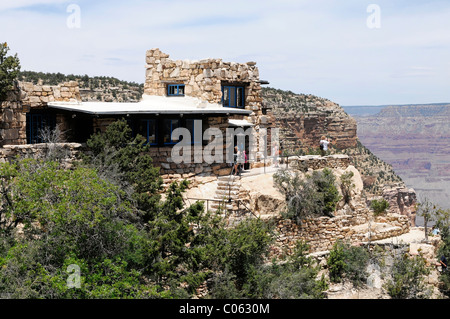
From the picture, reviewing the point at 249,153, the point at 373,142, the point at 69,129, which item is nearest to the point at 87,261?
the point at 69,129

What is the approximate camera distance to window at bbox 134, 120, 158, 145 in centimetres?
2273

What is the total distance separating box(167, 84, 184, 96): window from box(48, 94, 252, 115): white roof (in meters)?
0.37

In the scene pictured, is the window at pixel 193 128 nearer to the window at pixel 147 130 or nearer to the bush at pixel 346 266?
the window at pixel 147 130

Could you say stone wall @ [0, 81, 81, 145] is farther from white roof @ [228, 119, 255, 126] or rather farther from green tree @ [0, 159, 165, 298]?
white roof @ [228, 119, 255, 126]

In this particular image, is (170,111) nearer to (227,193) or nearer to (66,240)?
(227,193)

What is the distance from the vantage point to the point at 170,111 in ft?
72.1

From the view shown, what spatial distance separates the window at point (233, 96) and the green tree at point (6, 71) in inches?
415

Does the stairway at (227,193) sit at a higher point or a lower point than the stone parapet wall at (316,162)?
lower

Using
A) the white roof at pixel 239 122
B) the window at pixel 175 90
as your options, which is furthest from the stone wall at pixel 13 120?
the white roof at pixel 239 122

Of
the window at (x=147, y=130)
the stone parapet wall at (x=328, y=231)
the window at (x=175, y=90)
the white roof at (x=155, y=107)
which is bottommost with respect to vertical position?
the stone parapet wall at (x=328, y=231)

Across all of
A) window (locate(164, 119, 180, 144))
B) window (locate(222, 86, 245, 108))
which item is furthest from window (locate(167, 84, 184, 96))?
window (locate(164, 119, 180, 144))

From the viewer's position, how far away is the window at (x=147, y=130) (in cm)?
2273
